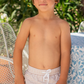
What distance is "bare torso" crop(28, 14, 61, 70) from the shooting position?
1183 mm

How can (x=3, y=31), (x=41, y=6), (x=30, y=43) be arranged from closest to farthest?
(x=41, y=6)
(x=30, y=43)
(x=3, y=31)

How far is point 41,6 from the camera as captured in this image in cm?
111

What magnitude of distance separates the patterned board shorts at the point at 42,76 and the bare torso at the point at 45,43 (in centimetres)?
3

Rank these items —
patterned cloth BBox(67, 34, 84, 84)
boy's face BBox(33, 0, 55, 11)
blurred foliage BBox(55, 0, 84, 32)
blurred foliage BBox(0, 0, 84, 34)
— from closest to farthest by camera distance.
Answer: boy's face BBox(33, 0, 55, 11)
patterned cloth BBox(67, 34, 84, 84)
blurred foliage BBox(0, 0, 84, 34)
blurred foliage BBox(55, 0, 84, 32)

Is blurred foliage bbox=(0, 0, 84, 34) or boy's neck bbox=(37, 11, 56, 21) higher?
boy's neck bbox=(37, 11, 56, 21)

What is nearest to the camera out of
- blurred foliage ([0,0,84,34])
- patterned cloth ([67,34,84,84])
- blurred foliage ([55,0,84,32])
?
patterned cloth ([67,34,84,84])

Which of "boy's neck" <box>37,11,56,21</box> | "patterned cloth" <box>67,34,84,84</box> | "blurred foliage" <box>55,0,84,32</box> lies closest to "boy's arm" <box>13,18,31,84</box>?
"boy's neck" <box>37,11,56,21</box>

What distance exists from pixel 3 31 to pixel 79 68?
4.13ft

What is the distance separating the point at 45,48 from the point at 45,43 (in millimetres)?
40

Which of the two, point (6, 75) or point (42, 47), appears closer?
point (42, 47)

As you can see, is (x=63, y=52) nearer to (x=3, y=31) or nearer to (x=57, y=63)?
(x=57, y=63)

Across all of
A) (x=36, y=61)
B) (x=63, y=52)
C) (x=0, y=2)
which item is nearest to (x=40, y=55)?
(x=36, y=61)

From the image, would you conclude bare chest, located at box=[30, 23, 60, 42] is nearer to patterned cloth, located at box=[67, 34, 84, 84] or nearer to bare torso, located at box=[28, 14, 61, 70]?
bare torso, located at box=[28, 14, 61, 70]

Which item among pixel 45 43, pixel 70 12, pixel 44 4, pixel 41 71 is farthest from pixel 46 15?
pixel 70 12
